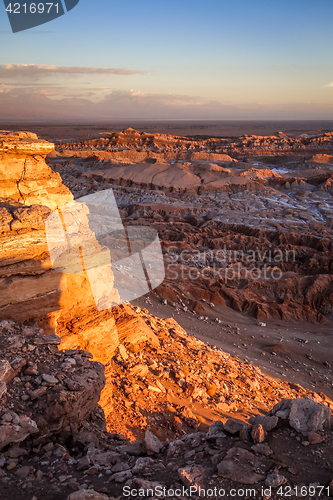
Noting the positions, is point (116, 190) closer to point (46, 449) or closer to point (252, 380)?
point (252, 380)

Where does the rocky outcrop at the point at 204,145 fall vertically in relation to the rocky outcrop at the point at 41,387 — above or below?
above

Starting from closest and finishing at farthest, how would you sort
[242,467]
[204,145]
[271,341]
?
[242,467] → [271,341] → [204,145]

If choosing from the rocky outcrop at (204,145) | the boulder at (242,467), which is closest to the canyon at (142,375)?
the boulder at (242,467)

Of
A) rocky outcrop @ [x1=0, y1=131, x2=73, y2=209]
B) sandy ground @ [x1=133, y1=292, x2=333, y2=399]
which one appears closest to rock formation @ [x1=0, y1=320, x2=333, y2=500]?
rocky outcrop @ [x1=0, y1=131, x2=73, y2=209]

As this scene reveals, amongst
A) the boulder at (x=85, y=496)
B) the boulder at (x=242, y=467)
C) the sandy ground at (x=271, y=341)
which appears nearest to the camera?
the boulder at (x=85, y=496)

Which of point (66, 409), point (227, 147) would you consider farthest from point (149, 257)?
point (227, 147)

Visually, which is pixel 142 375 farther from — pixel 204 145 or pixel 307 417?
pixel 204 145

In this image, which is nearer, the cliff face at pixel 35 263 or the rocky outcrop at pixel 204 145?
the cliff face at pixel 35 263

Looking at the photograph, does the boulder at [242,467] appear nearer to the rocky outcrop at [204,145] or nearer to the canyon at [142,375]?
the canyon at [142,375]

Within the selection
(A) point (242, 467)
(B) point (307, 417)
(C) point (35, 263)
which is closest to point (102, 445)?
(A) point (242, 467)
